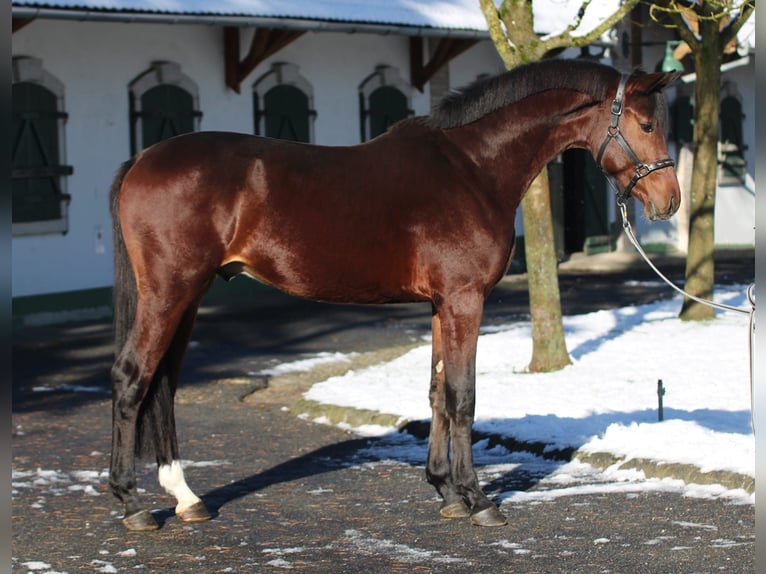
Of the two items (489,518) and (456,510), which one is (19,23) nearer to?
(456,510)

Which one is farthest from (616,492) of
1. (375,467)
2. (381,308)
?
(381,308)

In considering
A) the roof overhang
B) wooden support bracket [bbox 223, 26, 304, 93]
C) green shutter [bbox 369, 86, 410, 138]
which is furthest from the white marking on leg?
green shutter [bbox 369, 86, 410, 138]

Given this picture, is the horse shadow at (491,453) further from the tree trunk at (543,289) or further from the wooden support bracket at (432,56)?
the wooden support bracket at (432,56)

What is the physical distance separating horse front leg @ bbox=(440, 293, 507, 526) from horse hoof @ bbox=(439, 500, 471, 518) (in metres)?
0.04

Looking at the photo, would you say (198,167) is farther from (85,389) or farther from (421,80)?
(421,80)

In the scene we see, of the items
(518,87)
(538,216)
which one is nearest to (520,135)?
(518,87)

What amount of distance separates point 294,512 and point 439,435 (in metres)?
0.86

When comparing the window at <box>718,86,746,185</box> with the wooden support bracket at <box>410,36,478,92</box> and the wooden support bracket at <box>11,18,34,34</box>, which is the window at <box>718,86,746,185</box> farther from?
the wooden support bracket at <box>11,18,34,34</box>

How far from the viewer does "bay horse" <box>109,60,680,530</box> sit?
5.93 metres

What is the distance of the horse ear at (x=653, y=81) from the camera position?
5844 mm

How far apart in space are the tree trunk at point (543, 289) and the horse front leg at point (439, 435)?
401 centimetres

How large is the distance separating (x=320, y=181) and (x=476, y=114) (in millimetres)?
884

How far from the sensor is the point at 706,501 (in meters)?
6.11

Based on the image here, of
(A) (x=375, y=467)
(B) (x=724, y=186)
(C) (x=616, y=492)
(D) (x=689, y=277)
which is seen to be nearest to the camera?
(C) (x=616, y=492)
